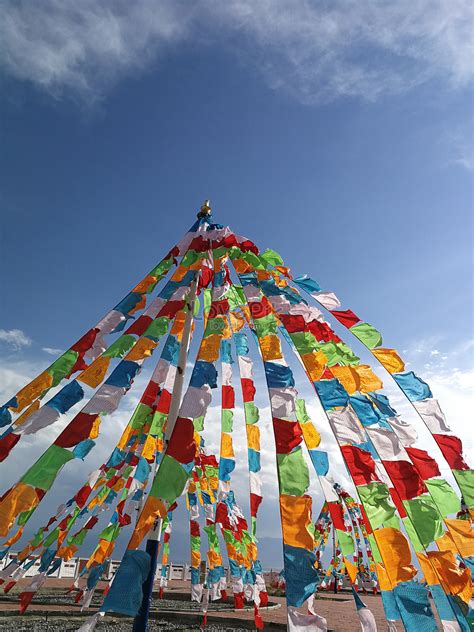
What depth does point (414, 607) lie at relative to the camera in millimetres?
3035

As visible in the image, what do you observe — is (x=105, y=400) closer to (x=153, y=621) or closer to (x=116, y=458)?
(x=116, y=458)

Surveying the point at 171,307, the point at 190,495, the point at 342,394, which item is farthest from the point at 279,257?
the point at 190,495

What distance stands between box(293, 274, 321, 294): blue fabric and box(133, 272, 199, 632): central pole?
4.95 feet

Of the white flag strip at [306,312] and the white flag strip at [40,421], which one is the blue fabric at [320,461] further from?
the white flag strip at [40,421]

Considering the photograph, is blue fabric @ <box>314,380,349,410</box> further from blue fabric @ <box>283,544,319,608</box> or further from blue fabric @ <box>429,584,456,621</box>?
blue fabric @ <box>429,584,456,621</box>

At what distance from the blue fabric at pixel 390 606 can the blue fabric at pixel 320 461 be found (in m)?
1.39

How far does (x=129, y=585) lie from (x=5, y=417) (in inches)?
104

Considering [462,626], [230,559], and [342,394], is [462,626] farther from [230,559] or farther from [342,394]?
[230,559]

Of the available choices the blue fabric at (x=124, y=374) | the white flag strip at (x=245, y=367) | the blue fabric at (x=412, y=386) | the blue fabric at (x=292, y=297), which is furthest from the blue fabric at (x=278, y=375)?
the white flag strip at (x=245, y=367)

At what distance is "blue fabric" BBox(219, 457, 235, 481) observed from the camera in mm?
6590

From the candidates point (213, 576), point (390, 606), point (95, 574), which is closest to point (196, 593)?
point (213, 576)

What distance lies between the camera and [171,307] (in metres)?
5.44

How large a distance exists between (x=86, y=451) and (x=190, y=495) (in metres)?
5.87

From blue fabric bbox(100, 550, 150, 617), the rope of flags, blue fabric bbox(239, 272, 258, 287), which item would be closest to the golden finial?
the rope of flags
